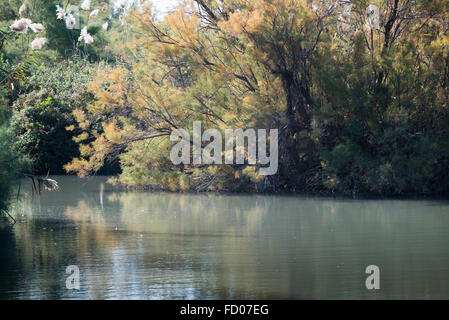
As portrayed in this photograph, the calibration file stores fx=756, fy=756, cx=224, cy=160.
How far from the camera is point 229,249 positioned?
38.3 ft

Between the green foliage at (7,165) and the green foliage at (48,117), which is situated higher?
the green foliage at (48,117)

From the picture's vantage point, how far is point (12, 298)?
825 cm

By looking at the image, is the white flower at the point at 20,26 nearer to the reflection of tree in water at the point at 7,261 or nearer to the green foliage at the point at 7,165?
the green foliage at the point at 7,165

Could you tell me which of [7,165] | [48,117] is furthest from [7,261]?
[48,117]

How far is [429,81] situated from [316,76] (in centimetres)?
297

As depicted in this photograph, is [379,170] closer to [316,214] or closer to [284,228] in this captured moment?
[316,214]

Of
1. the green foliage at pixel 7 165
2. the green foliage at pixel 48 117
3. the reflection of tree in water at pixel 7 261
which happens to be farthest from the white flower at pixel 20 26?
the green foliage at pixel 48 117

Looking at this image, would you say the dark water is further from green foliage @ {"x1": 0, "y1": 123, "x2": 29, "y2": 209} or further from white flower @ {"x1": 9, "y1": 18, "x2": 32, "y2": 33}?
white flower @ {"x1": 9, "y1": 18, "x2": 32, "y2": 33}

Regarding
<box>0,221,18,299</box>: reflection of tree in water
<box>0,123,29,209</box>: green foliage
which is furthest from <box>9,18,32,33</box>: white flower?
<box>0,221,18,299</box>: reflection of tree in water

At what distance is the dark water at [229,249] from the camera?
28.8 ft

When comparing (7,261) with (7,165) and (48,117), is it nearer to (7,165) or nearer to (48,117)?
(7,165)

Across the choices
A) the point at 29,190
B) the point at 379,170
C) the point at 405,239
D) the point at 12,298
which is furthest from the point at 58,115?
the point at 12,298

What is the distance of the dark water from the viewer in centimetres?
877

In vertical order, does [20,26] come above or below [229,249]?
above
